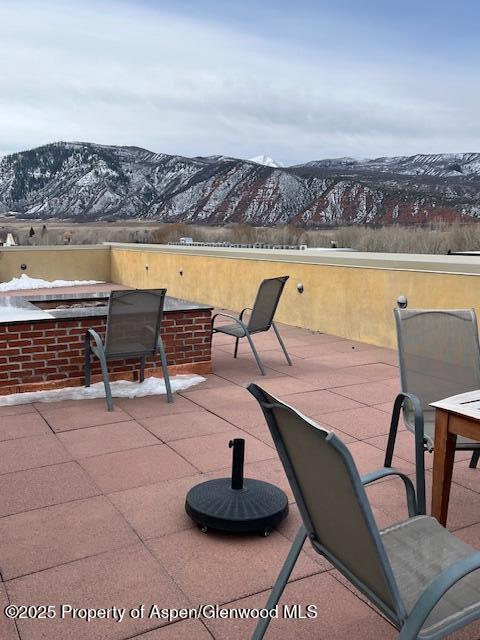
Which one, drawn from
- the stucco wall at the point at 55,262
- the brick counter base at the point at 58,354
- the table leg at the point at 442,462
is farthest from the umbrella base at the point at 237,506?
the stucco wall at the point at 55,262

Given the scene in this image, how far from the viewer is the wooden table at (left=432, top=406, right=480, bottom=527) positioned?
234 centimetres

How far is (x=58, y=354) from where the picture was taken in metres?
5.00

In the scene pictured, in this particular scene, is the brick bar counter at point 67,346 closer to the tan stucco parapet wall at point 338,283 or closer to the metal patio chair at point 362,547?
the tan stucco parapet wall at point 338,283

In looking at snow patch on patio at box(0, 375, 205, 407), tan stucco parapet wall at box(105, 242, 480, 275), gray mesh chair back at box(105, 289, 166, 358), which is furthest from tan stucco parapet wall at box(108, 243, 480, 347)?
gray mesh chair back at box(105, 289, 166, 358)

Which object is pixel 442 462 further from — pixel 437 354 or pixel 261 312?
pixel 261 312

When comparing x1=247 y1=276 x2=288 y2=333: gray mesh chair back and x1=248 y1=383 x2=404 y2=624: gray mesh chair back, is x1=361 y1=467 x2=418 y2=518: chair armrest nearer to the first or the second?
x1=248 y1=383 x2=404 y2=624: gray mesh chair back

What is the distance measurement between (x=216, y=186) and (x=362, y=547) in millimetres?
107130

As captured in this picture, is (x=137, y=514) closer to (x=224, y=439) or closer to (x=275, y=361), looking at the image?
(x=224, y=439)

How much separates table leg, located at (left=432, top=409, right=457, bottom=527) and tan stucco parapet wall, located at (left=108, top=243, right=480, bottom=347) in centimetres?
364

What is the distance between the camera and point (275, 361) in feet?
20.3

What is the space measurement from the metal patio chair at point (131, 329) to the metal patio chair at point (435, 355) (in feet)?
6.48

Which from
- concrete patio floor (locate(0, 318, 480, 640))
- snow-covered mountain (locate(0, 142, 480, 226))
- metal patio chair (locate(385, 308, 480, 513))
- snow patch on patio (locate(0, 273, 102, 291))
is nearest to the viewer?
concrete patio floor (locate(0, 318, 480, 640))

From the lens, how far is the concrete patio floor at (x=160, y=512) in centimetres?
216

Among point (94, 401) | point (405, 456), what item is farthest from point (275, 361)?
point (405, 456)
